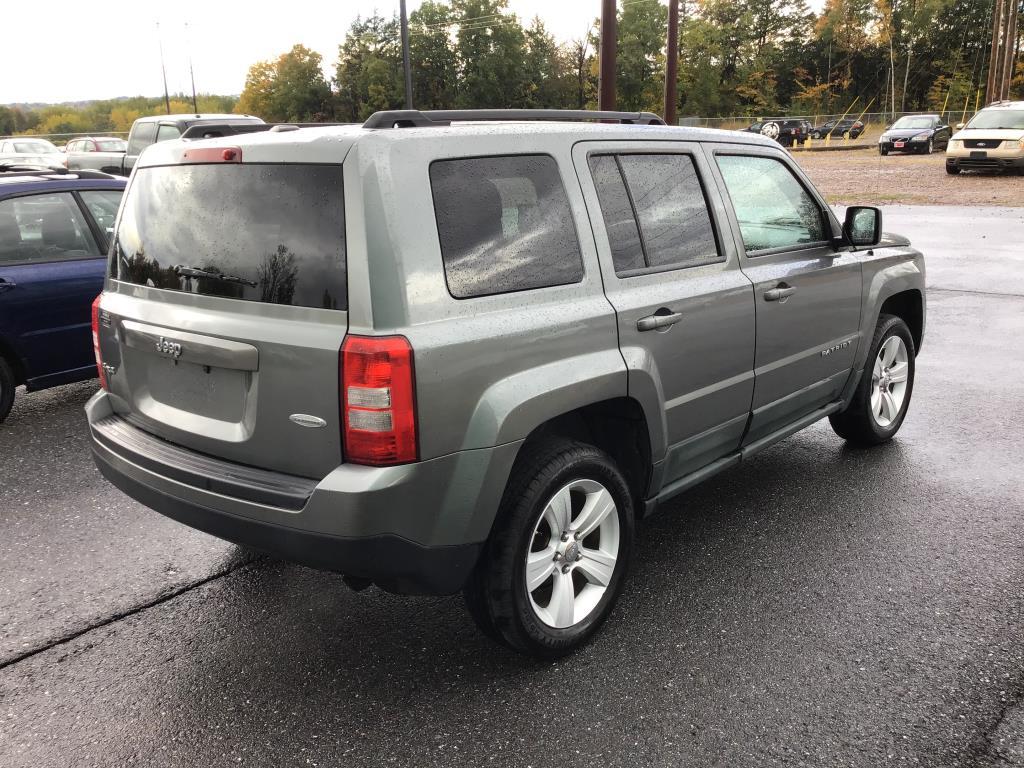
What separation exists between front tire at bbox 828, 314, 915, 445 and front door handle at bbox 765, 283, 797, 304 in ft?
3.81

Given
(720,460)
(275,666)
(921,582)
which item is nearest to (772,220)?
(720,460)

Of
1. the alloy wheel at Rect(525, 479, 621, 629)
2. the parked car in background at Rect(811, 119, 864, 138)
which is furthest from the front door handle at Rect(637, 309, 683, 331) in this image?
the parked car in background at Rect(811, 119, 864, 138)

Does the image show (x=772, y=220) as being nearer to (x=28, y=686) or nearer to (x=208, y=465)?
(x=208, y=465)

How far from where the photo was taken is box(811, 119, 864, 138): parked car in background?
1955 inches

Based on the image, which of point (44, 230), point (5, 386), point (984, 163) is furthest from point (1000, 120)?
point (5, 386)

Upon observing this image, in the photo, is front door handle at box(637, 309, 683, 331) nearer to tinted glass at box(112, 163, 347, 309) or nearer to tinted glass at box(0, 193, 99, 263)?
tinted glass at box(112, 163, 347, 309)

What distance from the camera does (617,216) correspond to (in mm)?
3215

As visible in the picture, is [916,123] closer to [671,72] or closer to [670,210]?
[671,72]

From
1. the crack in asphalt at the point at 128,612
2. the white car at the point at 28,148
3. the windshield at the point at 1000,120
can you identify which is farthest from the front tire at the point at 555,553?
the windshield at the point at 1000,120

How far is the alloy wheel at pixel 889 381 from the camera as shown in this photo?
511cm

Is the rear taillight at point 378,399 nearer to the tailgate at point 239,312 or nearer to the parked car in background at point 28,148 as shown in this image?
the tailgate at point 239,312

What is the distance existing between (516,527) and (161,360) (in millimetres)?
1344

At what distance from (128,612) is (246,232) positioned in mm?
1704

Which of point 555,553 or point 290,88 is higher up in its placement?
point 290,88
